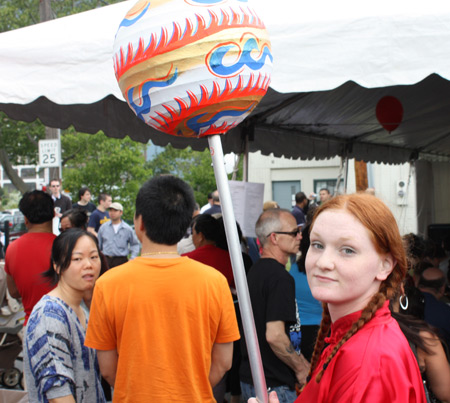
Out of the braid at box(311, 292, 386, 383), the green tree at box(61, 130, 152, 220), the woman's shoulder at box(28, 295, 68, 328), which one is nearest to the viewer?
the braid at box(311, 292, 386, 383)

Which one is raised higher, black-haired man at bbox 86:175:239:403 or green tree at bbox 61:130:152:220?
green tree at bbox 61:130:152:220

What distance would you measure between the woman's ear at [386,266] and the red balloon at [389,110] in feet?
A: 14.8


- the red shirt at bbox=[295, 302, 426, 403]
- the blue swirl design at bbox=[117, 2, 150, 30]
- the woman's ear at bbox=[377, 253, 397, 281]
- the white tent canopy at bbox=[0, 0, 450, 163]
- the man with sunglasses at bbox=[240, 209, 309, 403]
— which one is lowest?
the man with sunglasses at bbox=[240, 209, 309, 403]

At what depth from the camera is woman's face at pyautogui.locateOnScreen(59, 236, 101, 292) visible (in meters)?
2.47

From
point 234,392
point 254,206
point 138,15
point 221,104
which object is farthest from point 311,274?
point 254,206

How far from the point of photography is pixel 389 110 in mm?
5523

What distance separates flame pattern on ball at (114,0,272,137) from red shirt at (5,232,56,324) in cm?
206

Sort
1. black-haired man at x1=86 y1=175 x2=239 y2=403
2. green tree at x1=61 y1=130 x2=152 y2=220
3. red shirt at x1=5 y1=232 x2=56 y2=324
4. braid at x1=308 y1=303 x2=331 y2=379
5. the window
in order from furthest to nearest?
the window, green tree at x1=61 y1=130 x2=152 y2=220, red shirt at x1=5 y1=232 x2=56 y2=324, black-haired man at x1=86 y1=175 x2=239 y2=403, braid at x1=308 y1=303 x2=331 y2=379

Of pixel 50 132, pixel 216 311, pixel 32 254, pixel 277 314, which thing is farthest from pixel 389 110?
pixel 50 132

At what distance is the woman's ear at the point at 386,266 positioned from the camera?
127 cm

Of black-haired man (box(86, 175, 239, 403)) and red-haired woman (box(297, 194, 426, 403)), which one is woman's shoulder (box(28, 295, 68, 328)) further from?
red-haired woman (box(297, 194, 426, 403))

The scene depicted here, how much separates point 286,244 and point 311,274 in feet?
6.06

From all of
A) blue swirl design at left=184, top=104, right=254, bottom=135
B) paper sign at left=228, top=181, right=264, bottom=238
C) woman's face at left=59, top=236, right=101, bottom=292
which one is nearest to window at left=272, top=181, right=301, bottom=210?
paper sign at left=228, top=181, right=264, bottom=238

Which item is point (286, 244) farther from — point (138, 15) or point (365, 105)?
point (365, 105)
